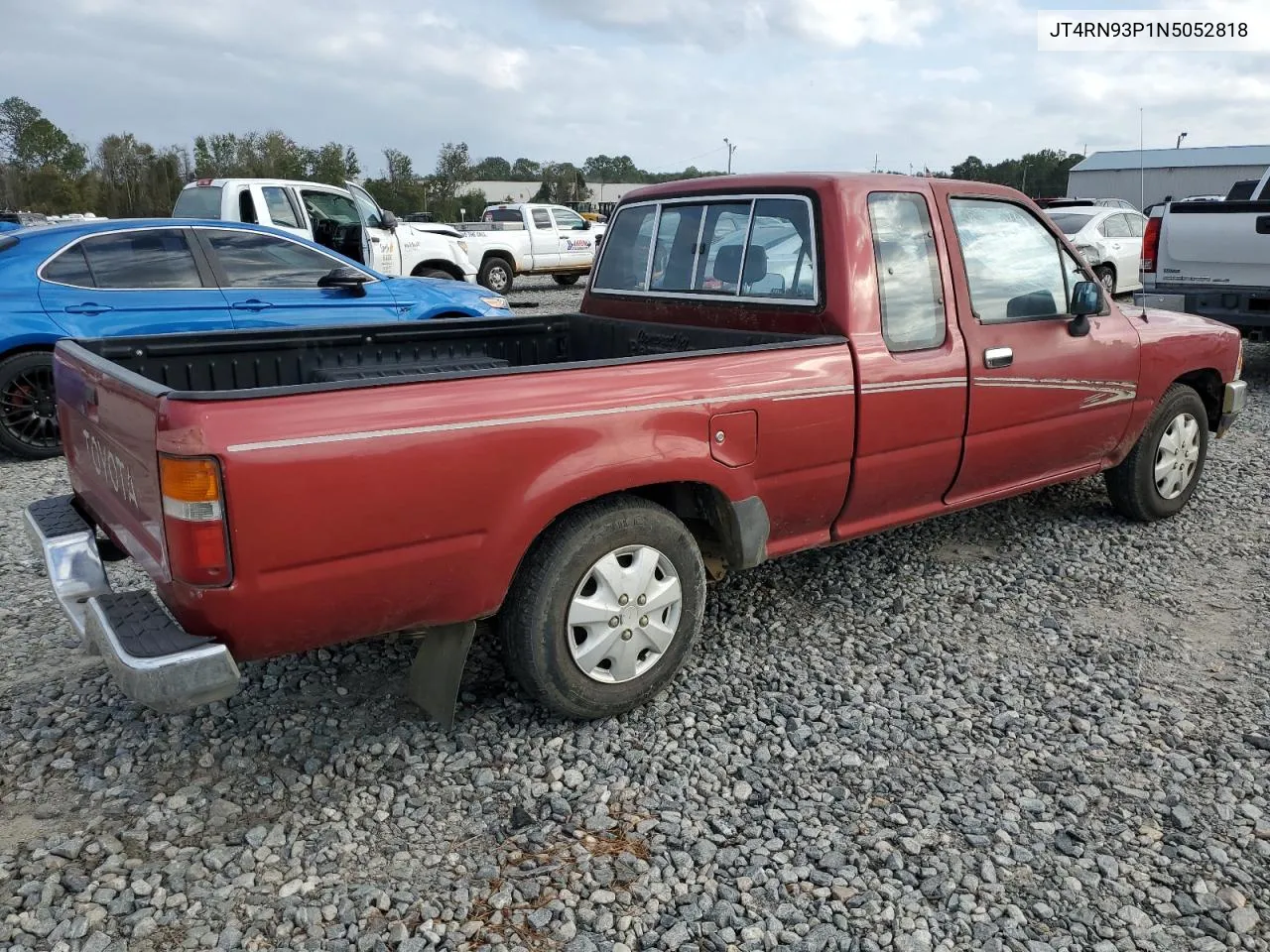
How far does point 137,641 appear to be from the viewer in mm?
2500

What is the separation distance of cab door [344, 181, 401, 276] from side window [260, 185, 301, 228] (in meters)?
0.85

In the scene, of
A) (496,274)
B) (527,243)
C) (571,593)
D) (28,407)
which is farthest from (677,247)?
(527,243)

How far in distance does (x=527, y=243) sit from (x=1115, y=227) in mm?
10693

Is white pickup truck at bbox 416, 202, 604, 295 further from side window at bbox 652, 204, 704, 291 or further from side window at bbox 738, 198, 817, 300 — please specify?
side window at bbox 738, 198, 817, 300

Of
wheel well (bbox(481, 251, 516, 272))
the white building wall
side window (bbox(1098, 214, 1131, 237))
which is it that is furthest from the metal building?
wheel well (bbox(481, 251, 516, 272))

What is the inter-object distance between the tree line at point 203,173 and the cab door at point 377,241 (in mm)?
39839

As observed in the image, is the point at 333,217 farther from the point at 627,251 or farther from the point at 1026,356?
the point at 1026,356

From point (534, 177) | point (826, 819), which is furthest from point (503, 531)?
point (534, 177)

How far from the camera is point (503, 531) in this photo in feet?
9.35

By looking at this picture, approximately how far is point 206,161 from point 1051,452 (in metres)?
72.3

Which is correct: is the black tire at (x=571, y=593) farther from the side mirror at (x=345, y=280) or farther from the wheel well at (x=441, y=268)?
the wheel well at (x=441, y=268)

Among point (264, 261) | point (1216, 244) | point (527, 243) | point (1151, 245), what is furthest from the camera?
point (527, 243)

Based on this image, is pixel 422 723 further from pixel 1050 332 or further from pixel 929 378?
pixel 1050 332

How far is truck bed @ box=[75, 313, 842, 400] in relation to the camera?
3756 mm
